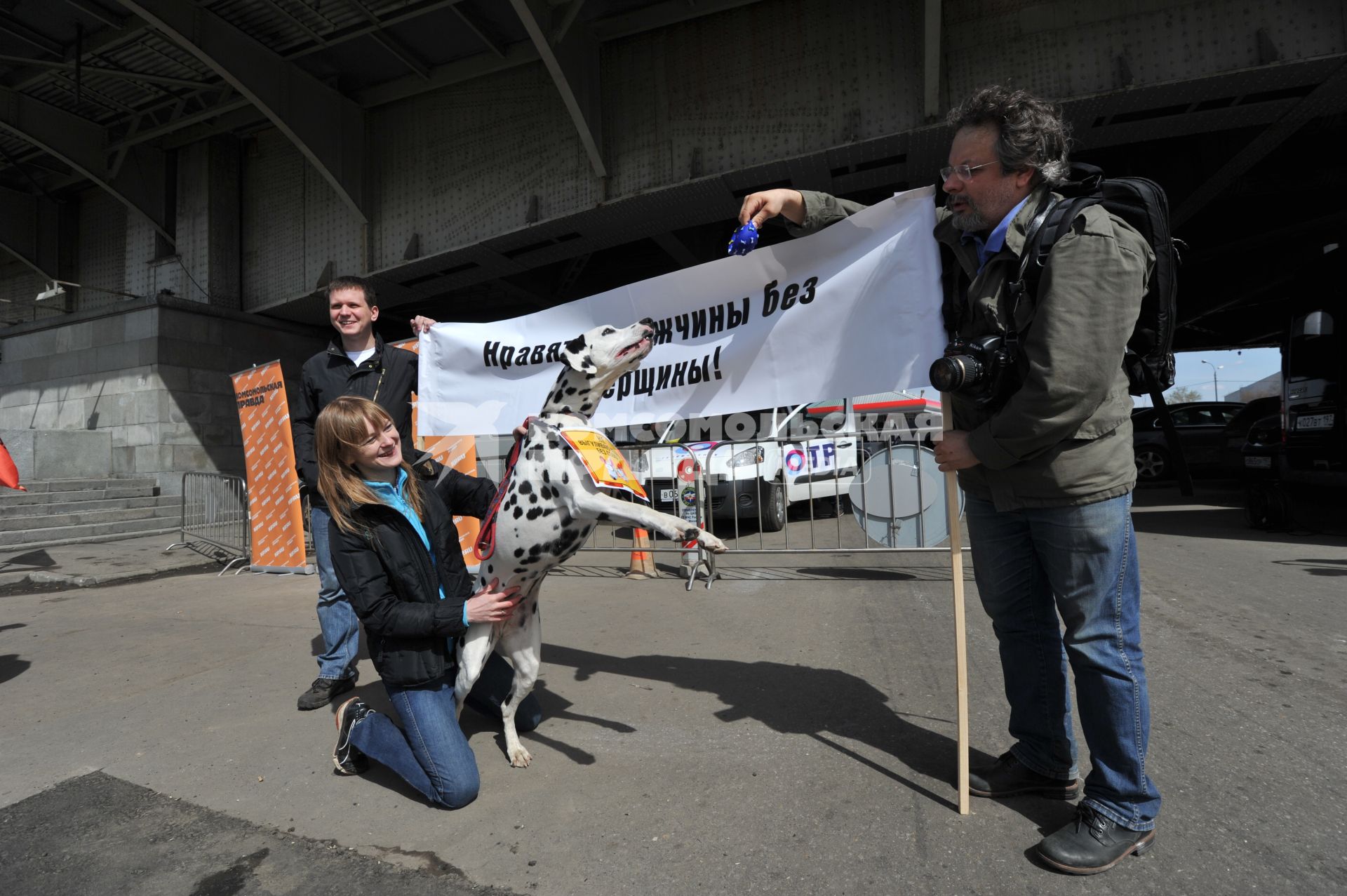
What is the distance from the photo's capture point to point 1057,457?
209 centimetres

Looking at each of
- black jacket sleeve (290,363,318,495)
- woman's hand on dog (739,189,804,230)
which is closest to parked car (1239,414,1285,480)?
woman's hand on dog (739,189,804,230)

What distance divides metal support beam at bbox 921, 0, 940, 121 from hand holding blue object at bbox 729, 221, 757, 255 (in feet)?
21.9

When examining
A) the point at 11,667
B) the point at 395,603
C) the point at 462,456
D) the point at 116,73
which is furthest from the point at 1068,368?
the point at 116,73

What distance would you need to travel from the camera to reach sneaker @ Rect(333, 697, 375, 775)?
284 cm

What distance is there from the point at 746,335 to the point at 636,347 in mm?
571

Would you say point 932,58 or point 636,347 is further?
point 932,58

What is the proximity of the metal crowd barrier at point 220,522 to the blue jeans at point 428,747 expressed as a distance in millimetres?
6785

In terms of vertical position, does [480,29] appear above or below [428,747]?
above

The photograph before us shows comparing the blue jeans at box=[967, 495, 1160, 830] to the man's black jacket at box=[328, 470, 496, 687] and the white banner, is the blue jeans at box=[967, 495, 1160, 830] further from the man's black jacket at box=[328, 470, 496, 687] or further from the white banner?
the man's black jacket at box=[328, 470, 496, 687]

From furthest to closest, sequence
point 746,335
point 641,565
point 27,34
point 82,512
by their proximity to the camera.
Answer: point 82,512 → point 27,34 → point 641,565 → point 746,335

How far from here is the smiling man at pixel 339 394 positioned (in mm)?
3701

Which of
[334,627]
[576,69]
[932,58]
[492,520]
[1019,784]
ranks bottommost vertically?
[1019,784]

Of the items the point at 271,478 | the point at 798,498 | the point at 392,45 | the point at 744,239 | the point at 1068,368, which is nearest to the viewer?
the point at 1068,368

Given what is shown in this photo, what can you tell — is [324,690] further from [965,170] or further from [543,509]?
[965,170]
